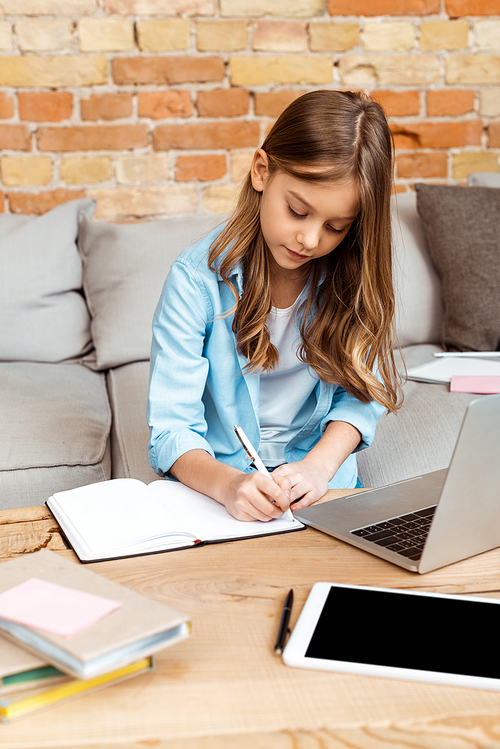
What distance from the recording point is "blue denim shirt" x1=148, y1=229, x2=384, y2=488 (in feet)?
3.43

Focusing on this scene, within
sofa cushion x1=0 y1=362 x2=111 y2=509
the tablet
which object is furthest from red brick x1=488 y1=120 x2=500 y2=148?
the tablet

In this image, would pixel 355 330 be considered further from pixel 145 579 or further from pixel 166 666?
pixel 166 666

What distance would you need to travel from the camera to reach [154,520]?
0.78m

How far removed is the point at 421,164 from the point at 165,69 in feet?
2.94

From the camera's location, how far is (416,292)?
1889 mm

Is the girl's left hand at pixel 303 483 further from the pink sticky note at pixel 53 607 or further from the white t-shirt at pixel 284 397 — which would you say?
the pink sticky note at pixel 53 607

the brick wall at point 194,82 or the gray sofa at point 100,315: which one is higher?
the brick wall at point 194,82

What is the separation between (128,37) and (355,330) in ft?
4.77

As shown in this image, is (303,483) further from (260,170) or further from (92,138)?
(92,138)

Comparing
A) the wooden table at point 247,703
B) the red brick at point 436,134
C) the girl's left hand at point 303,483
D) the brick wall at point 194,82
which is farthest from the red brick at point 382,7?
the wooden table at point 247,703

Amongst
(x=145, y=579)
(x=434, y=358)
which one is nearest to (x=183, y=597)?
(x=145, y=579)

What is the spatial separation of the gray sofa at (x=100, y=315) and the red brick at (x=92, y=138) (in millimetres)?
271

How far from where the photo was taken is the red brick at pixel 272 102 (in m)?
2.18

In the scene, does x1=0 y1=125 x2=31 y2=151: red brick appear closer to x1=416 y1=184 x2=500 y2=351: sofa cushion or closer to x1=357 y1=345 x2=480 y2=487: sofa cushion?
x1=416 y1=184 x2=500 y2=351: sofa cushion
